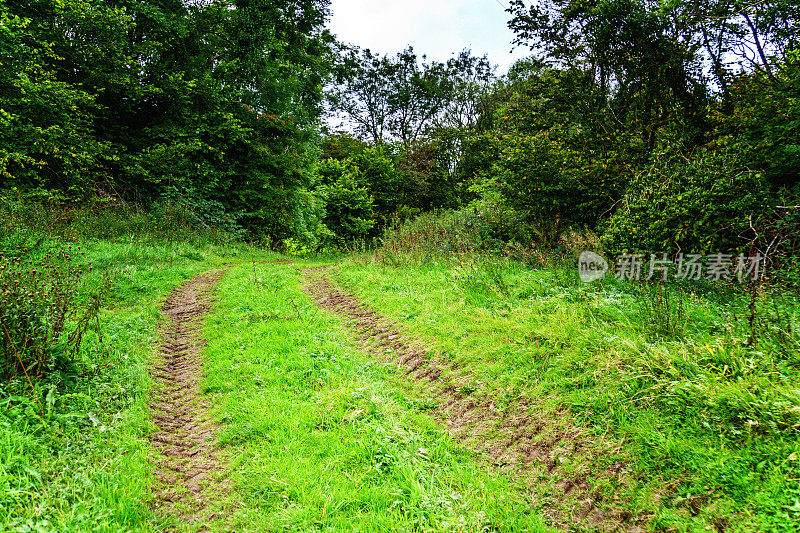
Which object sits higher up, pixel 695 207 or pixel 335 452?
pixel 695 207

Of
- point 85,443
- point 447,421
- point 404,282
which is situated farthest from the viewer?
point 404,282

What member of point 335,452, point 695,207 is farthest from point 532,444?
point 695,207

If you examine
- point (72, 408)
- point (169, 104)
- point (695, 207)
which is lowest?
point (72, 408)

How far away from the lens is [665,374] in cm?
389

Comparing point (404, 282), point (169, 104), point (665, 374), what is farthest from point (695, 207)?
point (169, 104)

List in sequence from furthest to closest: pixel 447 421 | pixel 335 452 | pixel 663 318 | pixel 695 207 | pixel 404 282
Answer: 1. pixel 404 282
2. pixel 695 207
3. pixel 663 318
4. pixel 447 421
5. pixel 335 452

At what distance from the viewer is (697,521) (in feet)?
8.70

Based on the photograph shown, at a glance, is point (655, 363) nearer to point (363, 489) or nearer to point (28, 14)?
point (363, 489)

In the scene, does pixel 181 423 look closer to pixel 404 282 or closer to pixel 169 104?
pixel 404 282

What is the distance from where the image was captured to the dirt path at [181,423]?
2977 mm

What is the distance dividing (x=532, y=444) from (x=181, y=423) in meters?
3.57

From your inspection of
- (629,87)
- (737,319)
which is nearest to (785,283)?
(737,319)

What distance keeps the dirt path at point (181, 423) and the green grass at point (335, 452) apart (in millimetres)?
183

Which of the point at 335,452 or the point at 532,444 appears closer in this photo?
the point at 335,452
